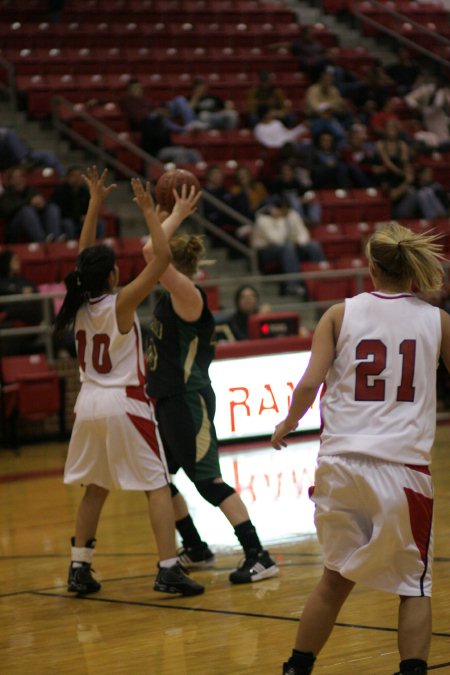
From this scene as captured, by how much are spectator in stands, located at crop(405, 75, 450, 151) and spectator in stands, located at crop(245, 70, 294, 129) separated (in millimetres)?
2699

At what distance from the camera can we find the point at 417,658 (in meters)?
3.49

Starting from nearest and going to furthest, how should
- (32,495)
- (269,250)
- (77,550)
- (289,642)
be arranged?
(289,642) < (77,550) < (32,495) < (269,250)

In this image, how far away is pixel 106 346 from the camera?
17.0 feet

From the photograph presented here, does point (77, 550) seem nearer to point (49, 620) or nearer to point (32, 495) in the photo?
point (49, 620)

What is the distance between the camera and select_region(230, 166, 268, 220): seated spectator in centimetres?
1395

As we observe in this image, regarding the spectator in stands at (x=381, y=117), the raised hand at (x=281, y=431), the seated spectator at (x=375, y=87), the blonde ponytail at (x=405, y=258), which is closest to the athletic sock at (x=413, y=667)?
the raised hand at (x=281, y=431)

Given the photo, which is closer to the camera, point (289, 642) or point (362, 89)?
point (289, 642)

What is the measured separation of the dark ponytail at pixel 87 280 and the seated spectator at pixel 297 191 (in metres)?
9.38

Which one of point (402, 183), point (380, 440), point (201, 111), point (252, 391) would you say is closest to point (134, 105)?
point (201, 111)

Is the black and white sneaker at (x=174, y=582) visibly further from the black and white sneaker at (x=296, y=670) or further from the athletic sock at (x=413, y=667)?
the athletic sock at (x=413, y=667)

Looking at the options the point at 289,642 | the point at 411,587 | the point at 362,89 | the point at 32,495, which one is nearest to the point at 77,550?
the point at 289,642

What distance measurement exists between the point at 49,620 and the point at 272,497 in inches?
116

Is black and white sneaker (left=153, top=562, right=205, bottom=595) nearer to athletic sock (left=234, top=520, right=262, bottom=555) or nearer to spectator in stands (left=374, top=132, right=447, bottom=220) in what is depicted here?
athletic sock (left=234, top=520, right=262, bottom=555)

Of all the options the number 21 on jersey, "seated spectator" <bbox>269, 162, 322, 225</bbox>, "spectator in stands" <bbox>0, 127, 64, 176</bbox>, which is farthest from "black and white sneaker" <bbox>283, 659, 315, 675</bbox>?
"seated spectator" <bbox>269, 162, 322, 225</bbox>
